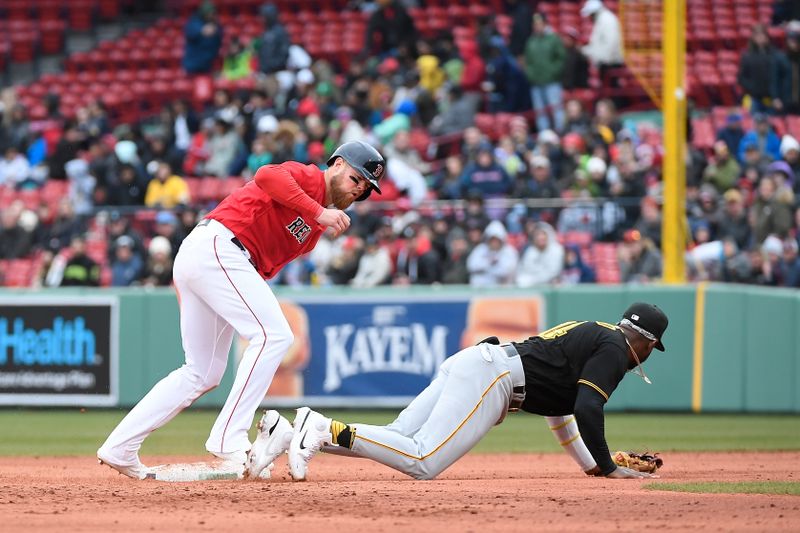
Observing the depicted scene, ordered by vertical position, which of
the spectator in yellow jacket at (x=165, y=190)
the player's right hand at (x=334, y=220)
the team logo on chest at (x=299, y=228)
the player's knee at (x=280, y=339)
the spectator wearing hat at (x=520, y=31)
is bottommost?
the player's knee at (x=280, y=339)

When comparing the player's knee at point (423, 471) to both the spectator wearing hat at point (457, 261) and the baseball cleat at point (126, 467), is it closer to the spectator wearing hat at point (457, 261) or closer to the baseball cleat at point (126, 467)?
the baseball cleat at point (126, 467)

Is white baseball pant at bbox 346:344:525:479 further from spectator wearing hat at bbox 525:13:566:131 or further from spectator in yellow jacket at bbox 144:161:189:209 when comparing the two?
spectator wearing hat at bbox 525:13:566:131

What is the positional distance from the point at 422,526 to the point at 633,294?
9924mm

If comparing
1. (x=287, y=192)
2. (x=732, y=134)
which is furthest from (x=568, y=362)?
(x=732, y=134)

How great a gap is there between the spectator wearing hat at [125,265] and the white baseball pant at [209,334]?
1017cm

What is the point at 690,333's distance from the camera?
15375 millimetres

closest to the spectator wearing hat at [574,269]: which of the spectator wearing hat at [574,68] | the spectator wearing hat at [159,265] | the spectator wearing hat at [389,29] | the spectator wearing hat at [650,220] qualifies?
the spectator wearing hat at [650,220]

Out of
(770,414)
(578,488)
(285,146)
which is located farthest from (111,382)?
(578,488)

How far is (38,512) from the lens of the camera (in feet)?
21.5

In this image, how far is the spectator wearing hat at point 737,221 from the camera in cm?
1608

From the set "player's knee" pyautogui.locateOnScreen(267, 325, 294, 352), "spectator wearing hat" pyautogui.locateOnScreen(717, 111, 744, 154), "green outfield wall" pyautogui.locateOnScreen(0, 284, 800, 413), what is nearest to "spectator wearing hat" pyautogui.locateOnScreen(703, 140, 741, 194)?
"spectator wearing hat" pyautogui.locateOnScreen(717, 111, 744, 154)

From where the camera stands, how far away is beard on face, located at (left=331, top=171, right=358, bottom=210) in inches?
312

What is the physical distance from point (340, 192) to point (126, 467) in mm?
1996

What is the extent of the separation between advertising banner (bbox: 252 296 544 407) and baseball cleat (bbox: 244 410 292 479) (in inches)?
315
